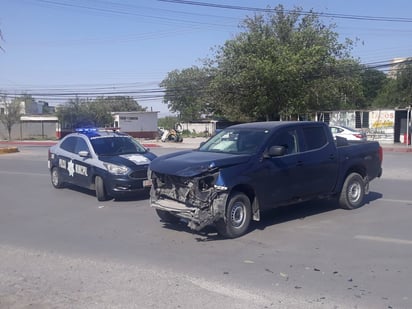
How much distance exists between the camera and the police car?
11.1 meters

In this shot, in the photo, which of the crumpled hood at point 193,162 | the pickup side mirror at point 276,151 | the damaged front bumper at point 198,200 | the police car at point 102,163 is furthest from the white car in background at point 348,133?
the damaged front bumper at point 198,200

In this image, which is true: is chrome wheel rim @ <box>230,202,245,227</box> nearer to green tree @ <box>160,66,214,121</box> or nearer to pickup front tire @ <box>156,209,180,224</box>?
pickup front tire @ <box>156,209,180,224</box>

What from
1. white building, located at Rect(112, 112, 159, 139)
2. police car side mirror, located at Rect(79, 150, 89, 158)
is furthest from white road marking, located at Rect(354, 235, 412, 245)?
white building, located at Rect(112, 112, 159, 139)

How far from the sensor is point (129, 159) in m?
11.4

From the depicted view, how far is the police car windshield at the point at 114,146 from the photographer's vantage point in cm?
1207

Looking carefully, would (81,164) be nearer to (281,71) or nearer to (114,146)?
(114,146)

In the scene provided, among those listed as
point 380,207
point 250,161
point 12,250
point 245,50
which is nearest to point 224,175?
point 250,161

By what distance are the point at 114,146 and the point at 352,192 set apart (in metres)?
5.76

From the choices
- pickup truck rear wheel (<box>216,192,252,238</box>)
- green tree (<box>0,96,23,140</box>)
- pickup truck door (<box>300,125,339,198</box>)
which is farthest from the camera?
green tree (<box>0,96,23,140</box>)

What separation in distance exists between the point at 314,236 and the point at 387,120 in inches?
1228

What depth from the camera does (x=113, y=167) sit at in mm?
11195

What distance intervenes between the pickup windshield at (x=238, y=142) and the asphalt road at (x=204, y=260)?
4.46ft

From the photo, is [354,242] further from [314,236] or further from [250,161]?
[250,161]

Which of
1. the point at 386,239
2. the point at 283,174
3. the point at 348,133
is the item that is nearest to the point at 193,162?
the point at 283,174
